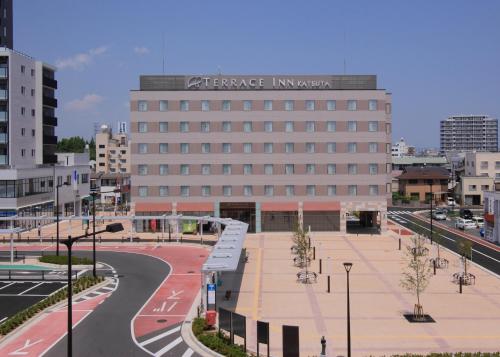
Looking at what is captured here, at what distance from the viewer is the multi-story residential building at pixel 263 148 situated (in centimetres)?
7712

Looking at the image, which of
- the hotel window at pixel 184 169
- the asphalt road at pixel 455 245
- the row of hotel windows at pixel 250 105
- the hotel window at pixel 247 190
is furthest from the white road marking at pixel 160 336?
the row of hotel windows at pixel 250 105

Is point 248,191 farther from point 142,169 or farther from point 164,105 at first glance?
point 164,105

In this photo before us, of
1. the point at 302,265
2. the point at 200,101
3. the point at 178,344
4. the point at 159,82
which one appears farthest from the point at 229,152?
the point at 178,344

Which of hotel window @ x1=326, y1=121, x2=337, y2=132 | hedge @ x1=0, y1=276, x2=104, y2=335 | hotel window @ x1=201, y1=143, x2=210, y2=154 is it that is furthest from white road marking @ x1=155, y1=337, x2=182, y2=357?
hotel window @ x1=326, y1=121, x2=337, y2=132

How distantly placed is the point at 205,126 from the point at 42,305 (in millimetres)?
45837

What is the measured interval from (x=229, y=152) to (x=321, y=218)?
657 inches

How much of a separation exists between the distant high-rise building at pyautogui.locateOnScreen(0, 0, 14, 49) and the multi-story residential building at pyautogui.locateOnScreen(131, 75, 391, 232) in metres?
63.1

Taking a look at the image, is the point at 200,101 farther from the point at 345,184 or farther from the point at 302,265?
the point at 302,265

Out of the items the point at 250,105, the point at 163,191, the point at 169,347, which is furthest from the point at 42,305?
the point at 250,105

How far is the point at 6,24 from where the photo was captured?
122562 mm

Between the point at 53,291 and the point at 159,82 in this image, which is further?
the point at 159,82

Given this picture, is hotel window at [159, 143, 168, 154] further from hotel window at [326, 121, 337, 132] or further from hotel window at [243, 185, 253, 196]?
hotel window at [326, 121, 337, 132]

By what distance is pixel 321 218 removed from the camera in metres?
77.6

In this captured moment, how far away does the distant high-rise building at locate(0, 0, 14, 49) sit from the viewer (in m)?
121
